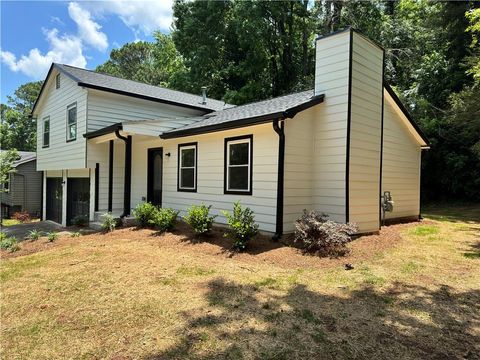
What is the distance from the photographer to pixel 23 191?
20.5 m

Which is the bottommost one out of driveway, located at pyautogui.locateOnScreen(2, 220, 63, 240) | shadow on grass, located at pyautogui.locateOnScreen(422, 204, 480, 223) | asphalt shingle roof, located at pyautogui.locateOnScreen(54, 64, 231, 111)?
driveway, located at pyautogui.locateOnScreen(2, 220, 63, 240)

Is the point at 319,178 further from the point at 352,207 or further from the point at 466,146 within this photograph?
the point at 466,146

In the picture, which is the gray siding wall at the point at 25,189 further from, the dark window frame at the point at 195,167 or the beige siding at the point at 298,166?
the beige siding at the point at 298,166

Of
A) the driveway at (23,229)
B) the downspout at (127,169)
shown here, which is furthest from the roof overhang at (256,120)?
the driveway at (23,229)

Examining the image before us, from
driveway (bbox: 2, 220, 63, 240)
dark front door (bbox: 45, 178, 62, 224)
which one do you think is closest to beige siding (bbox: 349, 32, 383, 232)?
driveway (bbox: 2, 220, 63, 240)

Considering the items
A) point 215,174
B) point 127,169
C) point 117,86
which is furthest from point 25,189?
point 215,174

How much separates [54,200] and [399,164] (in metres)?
15.3

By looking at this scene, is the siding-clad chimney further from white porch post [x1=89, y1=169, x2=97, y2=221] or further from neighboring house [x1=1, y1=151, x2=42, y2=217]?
neighboring house [x1=1, y1=151, x2=42, y2=217]

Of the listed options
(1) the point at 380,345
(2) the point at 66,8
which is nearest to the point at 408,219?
(1) the point at 380,345

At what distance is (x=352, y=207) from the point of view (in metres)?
7.51

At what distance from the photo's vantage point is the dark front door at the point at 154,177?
1159cm

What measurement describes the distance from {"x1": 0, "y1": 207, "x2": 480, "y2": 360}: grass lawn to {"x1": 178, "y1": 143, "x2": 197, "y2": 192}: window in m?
3.33

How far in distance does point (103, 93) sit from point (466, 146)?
53.8ft

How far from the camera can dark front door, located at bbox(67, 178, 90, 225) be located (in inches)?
502
